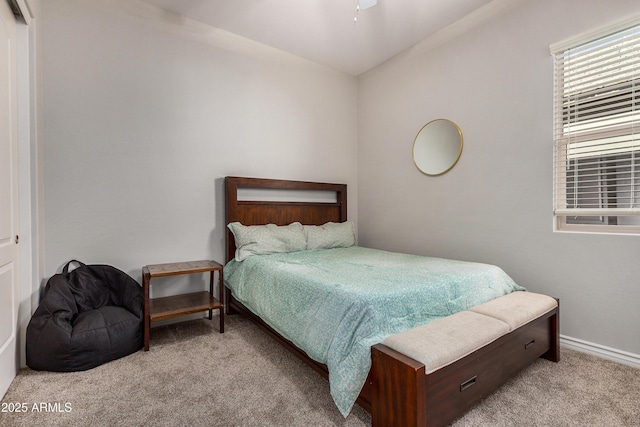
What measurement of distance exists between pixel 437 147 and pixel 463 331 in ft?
6.93

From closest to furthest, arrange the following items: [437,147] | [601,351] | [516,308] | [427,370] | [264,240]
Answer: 1. [427,370]
2. [516,308]
3. [601,351]
4. [264,240]
5. [437,147]

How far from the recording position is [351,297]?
1569mm

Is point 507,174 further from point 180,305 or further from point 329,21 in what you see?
point 180,305

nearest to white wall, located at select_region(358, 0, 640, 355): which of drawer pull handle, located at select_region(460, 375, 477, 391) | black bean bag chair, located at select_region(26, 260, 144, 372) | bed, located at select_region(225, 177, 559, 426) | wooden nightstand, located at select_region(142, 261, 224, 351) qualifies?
bed, located at select_region(225, 177, 559, 426)

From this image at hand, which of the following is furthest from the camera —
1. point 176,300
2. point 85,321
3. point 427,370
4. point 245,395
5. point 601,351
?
point 176,300

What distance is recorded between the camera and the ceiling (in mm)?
2658

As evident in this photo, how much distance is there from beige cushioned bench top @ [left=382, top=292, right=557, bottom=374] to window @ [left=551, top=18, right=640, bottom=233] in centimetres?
78

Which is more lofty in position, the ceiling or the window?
the ceiling

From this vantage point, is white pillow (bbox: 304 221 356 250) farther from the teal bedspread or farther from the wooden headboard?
the teal bedspread

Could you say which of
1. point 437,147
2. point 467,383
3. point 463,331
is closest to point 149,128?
point 437,147

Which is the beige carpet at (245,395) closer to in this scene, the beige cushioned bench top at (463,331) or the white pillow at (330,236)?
the beige cushioned bench top at (463,331)

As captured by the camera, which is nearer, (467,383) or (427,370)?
(427,370)

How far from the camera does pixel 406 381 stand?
3.96 ft

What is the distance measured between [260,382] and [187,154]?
2.09 metres
